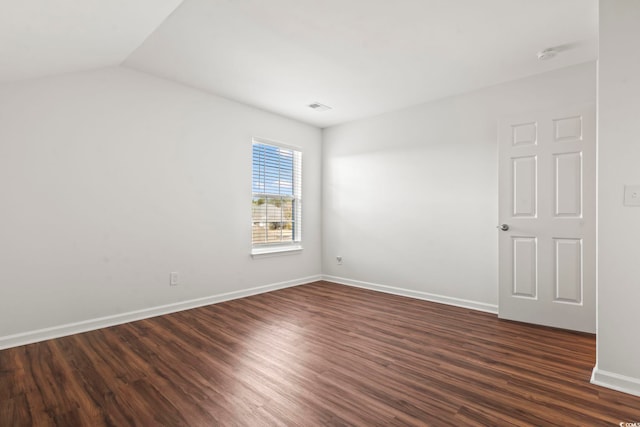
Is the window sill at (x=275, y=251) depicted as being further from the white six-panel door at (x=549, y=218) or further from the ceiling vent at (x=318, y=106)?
the white six-panel door at (x=549, y=218)

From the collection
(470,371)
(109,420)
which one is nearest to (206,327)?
(109,420)

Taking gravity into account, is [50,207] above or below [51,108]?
below

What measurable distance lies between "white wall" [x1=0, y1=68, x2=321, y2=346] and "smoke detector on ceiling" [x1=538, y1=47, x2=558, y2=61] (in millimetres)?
3233

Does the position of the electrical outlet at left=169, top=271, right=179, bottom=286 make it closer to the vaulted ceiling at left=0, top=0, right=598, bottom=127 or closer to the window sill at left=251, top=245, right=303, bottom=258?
the window sill at left=251, top=245, right=303, bottom=258

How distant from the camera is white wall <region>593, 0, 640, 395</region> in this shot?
195 centimetres

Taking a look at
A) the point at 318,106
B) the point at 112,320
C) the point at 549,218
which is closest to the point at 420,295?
the point at 549,218

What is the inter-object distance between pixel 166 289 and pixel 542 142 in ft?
13.7

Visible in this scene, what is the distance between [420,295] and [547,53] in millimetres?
2902

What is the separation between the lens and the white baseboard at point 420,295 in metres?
Answer: 3.62

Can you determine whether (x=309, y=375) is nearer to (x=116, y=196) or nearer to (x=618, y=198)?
(x=618, y=198)

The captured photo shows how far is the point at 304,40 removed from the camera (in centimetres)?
266

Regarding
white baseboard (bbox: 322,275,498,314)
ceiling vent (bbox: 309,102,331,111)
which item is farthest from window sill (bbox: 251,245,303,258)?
ceiling vent (bbox: 309,102,331,111)

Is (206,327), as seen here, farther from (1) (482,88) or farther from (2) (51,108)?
(1) (482,88)

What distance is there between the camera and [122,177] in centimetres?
316
